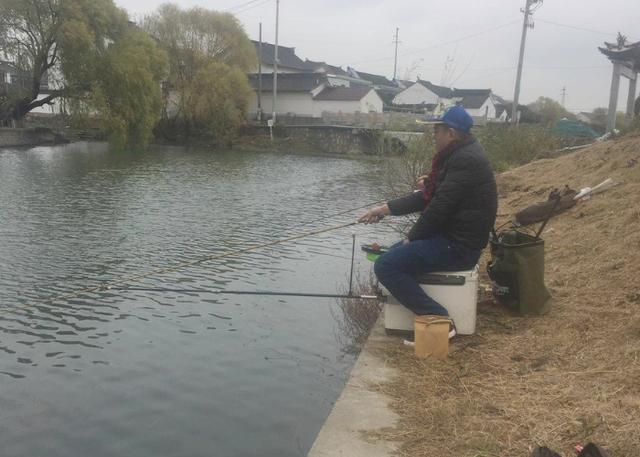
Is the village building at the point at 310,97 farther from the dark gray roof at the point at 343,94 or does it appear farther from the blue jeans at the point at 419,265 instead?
the blue jeans at the point at 419,265

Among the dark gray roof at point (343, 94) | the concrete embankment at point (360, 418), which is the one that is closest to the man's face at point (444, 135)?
the concrete embankment at point (360, 418)

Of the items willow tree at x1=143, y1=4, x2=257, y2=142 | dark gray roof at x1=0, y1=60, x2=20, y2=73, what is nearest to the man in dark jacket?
dark gray roof at x1=0, y1=60, x2=20, y2=73

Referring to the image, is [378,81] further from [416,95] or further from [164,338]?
[164,338]

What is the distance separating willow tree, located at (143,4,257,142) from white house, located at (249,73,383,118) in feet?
41.4

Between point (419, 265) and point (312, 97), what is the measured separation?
66.0m

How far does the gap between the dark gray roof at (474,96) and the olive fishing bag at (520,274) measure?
244 ft

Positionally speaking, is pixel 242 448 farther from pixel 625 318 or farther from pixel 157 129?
pixel 157 129

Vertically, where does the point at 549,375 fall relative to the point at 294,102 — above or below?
below

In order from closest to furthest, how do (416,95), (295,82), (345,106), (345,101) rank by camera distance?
(345,101), (345,106), (295,82), (416,95)

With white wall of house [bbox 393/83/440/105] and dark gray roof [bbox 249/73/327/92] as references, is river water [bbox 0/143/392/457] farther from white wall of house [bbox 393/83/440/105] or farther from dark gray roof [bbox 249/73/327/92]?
white wall of house [bbox 393/83/440/105]

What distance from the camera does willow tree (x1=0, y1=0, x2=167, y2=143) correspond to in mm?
37156

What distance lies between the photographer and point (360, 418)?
12.4ft

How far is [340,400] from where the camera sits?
408cm

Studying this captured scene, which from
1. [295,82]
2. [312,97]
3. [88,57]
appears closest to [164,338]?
[88,57]
